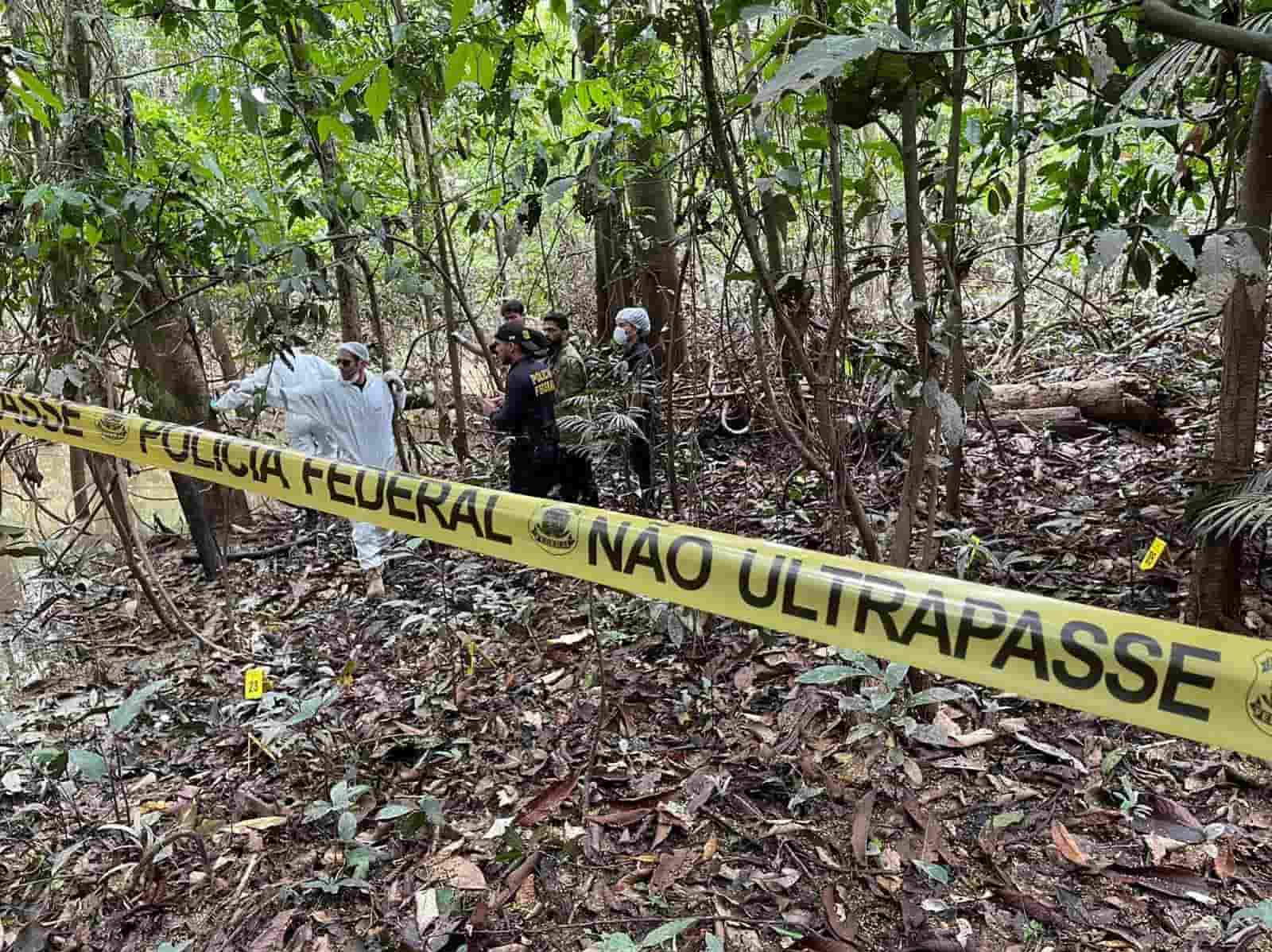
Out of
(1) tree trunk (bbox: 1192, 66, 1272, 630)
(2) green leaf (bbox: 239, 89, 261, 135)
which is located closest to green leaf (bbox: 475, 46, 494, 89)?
(2) green leaf (bbox: 239, 89, 261, 135)

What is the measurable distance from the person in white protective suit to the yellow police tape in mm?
2393

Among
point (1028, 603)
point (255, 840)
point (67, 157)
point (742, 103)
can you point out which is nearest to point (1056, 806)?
point (1028, 603)

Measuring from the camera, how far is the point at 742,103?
2.51 metres

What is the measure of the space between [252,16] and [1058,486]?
15.2ft

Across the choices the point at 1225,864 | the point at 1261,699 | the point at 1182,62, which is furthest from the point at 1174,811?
the point at 1182,62

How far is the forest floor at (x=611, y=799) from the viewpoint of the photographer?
6.95 ft

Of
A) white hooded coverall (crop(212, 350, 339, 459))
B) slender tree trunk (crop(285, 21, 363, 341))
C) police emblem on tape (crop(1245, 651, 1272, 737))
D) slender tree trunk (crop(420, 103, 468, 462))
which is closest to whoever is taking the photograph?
police emblem on tape (crop(1245, 651, 1272, 737))

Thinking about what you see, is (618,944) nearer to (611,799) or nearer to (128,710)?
(611,799)

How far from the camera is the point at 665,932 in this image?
203cm

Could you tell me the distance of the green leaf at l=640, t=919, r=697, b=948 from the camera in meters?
2.02

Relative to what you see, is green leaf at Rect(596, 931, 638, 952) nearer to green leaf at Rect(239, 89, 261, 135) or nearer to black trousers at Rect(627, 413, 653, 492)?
green leaf at Rect(239, 89, 261, 135)

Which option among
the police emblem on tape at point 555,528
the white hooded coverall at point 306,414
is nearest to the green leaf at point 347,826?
the police emblem on tape at point 555,528

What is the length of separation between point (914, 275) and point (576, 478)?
318 cm

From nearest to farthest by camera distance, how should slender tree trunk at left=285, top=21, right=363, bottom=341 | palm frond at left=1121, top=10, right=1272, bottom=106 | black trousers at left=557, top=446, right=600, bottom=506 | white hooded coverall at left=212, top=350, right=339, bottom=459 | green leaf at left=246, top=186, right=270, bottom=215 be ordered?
palm frond at left=1121, top=10, right=1272, bottom=106 → green leaf at left=246, top=186, right=270, bottom=215 → slender tree trunk at left=285, top=21, right=363, bottom=341 → white hooded coverall at left=212, top=350, right=339, bottom=459 → black trousers at left=557, top=446, right=600, bottom=506
